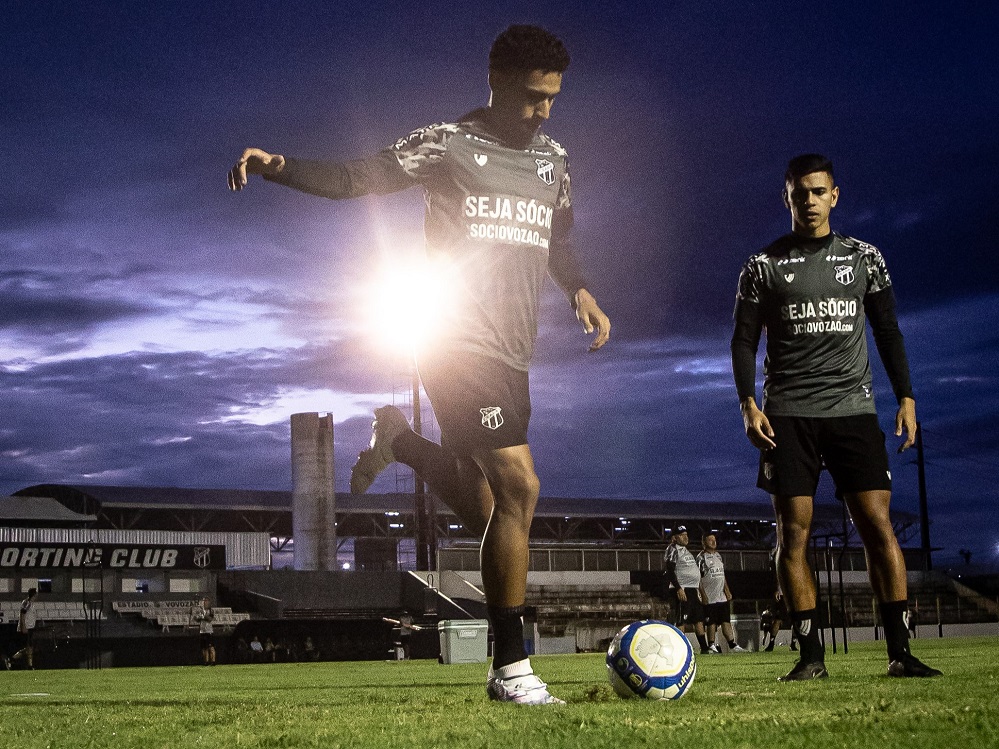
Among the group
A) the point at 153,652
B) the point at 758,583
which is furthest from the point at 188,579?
the point at 758,583

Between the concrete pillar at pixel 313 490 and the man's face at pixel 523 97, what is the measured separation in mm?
45986

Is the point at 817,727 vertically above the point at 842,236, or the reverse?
the point at 842,236

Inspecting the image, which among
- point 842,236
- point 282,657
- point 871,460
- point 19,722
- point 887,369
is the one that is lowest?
point 282,657

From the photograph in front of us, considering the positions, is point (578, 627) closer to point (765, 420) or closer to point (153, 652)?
point (153, 652)

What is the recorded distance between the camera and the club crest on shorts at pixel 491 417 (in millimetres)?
4781

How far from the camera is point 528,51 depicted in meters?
5.04

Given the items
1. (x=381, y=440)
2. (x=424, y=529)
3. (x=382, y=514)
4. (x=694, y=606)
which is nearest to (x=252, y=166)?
(x=381, y=440)

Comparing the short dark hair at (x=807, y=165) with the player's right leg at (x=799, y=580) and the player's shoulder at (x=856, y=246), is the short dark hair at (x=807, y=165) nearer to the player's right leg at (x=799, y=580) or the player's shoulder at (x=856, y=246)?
the player's shoulder at (x=856, y=246)

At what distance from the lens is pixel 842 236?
6.32 m

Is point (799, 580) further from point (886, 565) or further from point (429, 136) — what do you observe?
point (429, 136)

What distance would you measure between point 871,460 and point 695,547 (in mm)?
59184

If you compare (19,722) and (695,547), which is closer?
(19,722)

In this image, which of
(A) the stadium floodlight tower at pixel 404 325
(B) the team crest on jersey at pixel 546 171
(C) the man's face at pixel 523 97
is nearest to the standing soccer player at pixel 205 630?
(A) the stadium floodlight tower at pixel 404 325

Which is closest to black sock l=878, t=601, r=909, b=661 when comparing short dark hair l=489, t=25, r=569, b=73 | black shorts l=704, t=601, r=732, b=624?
short dark hair l=489, t=25, r=569, b=73
